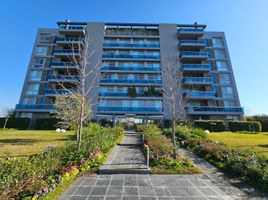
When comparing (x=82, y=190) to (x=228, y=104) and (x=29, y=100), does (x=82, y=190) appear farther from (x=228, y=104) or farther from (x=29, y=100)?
A: (x=228, y=104)

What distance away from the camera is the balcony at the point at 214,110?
3234 cm

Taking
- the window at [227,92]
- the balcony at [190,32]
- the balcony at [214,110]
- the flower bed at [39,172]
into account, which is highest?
the balcony at [190,32]

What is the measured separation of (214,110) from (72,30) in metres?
37.6

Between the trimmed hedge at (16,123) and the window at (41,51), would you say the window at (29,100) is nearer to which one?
the trimmed hedge at (16,123)

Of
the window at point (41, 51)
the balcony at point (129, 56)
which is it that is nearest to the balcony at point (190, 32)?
the balcony at point (129, 56)

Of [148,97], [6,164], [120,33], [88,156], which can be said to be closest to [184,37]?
[120,33]

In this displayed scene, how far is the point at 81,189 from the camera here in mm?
5379

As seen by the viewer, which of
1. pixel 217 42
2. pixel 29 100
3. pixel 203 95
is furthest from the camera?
pixel 217 42

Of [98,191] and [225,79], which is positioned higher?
[225,79]

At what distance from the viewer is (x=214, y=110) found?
107 ft

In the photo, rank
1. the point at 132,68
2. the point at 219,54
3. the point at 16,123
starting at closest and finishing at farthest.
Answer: the point at 16,123, the point at 132,68, the point at 219,54

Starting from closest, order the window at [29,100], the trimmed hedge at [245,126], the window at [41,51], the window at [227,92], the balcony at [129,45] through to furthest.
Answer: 1. the trimmed hedge at [245,126]
2. the window at [29,100]
3. the window at [227,92]
4. the window at [41,51]
5. the balcony at [129,45]

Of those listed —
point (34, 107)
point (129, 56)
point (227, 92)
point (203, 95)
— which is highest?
point (129, 56)

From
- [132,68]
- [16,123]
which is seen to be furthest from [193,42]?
[16,123]
